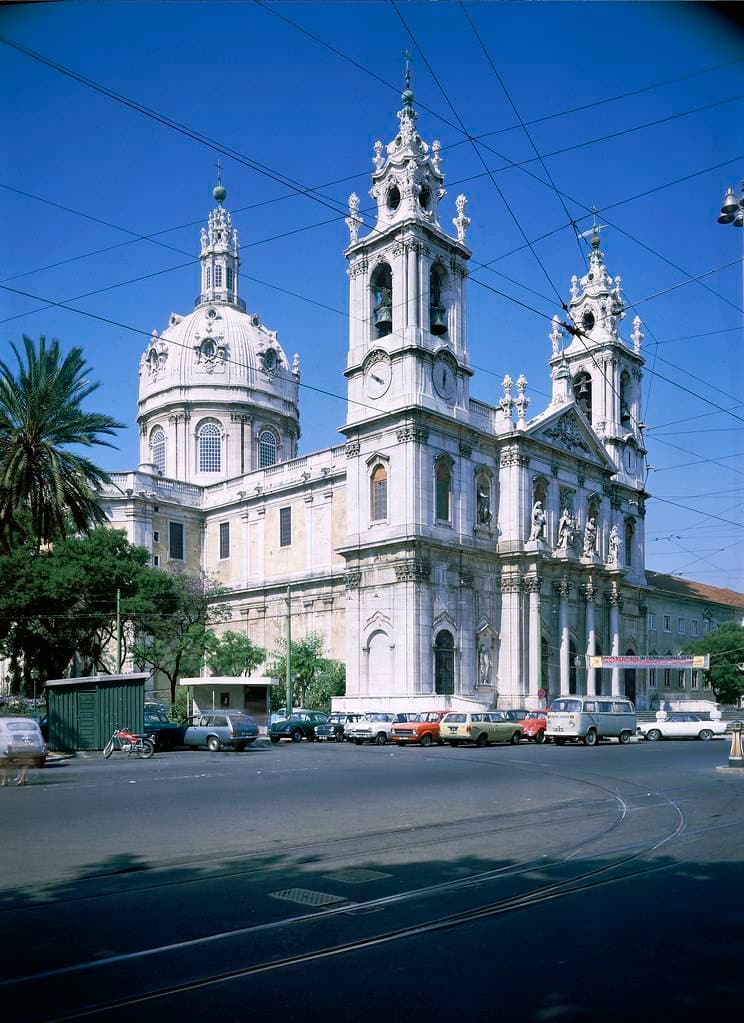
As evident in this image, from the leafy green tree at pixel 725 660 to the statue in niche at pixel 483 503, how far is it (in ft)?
74.7

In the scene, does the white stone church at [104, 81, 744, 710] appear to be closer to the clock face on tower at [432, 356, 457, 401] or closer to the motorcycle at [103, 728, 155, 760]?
the clock face on tower at [432, 356, 457, 401]

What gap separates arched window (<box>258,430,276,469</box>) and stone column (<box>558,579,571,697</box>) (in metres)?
28.2

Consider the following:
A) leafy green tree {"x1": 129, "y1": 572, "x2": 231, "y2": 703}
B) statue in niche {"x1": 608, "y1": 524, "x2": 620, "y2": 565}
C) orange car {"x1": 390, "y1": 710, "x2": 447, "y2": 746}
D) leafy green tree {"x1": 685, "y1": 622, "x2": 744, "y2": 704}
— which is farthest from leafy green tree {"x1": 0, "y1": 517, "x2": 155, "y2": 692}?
leafy green tree {"x1": 685, "y1": 622, "x2": 744, "y2": 704}

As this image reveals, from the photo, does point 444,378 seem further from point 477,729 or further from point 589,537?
point 477,729

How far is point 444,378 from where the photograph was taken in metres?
52.5

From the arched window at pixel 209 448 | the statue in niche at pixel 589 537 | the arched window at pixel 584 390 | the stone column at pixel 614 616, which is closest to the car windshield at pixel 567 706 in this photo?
the statue in niche at pixel 589 537

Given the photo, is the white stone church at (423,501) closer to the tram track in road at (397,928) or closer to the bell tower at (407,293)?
the bell tower at (407,293)

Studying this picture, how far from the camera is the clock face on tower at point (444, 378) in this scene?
5181cm

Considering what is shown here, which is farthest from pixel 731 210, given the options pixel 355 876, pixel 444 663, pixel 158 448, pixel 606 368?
pixel 158 448

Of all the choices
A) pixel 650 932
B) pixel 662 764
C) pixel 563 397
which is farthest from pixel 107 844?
pixel 563 397

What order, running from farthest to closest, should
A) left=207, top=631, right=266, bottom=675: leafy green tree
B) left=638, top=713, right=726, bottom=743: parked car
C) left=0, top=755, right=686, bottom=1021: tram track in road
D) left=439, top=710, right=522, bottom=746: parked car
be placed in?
left=207, top=631, right=266, bottom=675: leafy green tree
left=638, top=713, right=726, bottom=743: parked car
left=439, top=710, right=522, bottom=746: parked car
left=0, top=755, right=686, bottom=1021: tram track in road

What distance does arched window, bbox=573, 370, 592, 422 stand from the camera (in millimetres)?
68875

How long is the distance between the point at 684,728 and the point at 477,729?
11.8 m

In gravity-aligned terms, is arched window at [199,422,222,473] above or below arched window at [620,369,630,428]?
below
